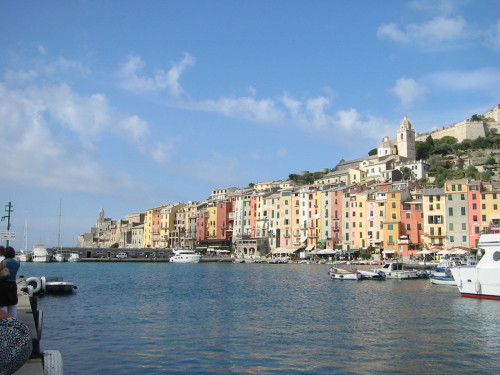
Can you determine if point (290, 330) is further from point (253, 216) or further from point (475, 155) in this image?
point (475, 155)

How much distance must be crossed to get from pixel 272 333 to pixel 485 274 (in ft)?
63.6

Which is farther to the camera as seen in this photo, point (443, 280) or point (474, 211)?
point (474, 211)

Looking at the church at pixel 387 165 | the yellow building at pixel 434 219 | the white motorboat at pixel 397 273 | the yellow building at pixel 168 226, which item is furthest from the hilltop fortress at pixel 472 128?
the white motorboat at pixel 397 273

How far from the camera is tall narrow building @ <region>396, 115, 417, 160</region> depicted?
443 feet

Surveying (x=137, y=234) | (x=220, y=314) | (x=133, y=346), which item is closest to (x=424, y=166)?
(x=137, y=234)

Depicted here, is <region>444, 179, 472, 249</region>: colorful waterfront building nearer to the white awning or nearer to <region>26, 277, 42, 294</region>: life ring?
the white awning

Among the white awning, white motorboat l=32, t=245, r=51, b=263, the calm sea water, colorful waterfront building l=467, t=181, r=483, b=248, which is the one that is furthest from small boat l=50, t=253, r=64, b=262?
colorful waterfront building l=467, t=181, r=483, b=248

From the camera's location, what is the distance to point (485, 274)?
35.0 m

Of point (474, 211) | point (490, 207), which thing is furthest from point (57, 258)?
point (490, 207)

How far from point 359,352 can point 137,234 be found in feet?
436

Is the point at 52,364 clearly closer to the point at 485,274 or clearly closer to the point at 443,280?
the point at 485,274

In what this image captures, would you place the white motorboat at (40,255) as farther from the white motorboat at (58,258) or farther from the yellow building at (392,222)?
the yellow building at (392,222)

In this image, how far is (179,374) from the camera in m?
15.6

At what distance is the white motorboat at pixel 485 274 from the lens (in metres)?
33.7
